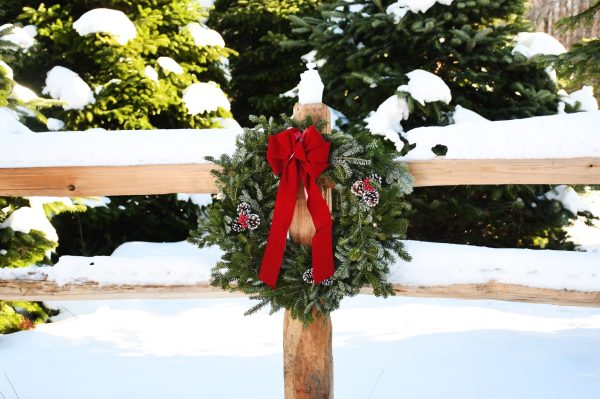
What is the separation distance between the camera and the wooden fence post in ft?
9.16

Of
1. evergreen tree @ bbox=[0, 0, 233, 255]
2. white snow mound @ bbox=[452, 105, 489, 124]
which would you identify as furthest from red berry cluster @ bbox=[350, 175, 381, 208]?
evergreen tree @ bbox=[0, 0, 233, 255]

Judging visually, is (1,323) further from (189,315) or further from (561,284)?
(561,284)

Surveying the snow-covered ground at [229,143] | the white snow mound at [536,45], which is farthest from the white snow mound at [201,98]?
the snow-covered ground at [229,143]

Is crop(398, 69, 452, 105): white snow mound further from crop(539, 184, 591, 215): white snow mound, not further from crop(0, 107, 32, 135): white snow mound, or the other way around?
crop(0, 107, 32, 135): white snow mound

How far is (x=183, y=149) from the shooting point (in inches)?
115

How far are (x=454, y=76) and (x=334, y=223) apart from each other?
348cm

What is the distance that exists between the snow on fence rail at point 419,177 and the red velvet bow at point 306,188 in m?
0.37

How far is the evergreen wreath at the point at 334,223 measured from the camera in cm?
264

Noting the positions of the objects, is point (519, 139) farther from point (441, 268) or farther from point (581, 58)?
point (581, 58)

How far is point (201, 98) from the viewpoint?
636cm

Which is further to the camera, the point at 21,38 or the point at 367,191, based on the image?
the point at 21,38

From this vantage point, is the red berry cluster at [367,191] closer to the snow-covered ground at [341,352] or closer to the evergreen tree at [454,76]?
the snow-covered ground at [341,352]

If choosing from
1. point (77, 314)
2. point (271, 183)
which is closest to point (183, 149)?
point (271, 183)

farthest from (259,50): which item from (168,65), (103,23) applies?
(103,23)
